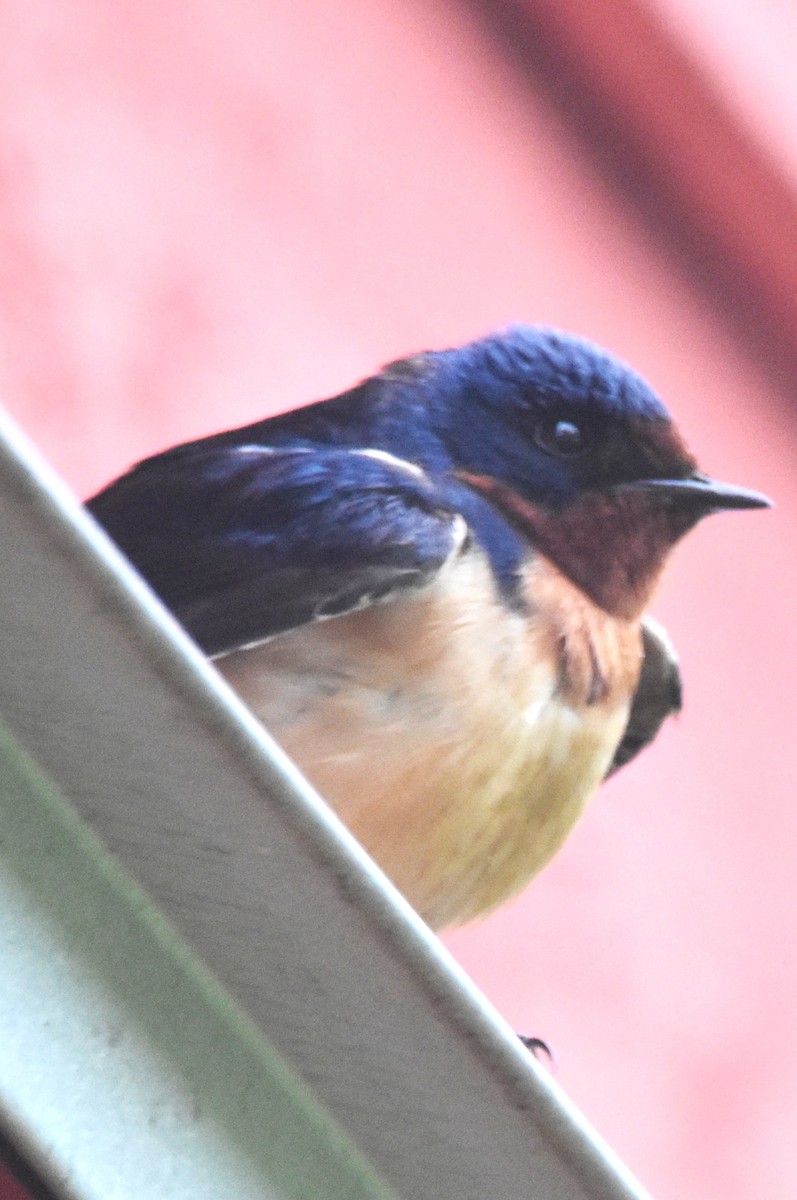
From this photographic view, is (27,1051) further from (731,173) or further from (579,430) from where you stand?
(731,173)

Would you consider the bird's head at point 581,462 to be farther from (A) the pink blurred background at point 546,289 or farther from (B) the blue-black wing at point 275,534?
(A) the pink blurred background at point 546,289

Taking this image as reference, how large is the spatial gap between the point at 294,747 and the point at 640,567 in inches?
9.5

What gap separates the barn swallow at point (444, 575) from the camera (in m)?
0.73

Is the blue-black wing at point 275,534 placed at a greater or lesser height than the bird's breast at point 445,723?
greater

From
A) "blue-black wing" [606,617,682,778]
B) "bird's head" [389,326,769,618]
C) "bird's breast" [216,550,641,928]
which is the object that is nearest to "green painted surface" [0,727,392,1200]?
"bird's breast" [216,550,641,928]

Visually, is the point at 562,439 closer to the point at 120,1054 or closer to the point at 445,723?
the point at 445,723

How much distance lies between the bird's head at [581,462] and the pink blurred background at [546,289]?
1.00ft

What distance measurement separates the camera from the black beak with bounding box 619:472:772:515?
857 mm

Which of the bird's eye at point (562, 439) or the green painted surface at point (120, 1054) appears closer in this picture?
the green painted surface at point (120, 1054)

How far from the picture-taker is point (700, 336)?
1329 millimetres

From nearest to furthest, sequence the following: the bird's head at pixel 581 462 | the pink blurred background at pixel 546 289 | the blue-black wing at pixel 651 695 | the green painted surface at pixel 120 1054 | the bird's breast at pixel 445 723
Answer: the green painted surface at pixel 120 1054 < the bird's breast at pixel 445 723 < the bird's head at pixel 581 462 < the blue-black wing at pixel 651 695 < the pink blurred background at pixel 546 289

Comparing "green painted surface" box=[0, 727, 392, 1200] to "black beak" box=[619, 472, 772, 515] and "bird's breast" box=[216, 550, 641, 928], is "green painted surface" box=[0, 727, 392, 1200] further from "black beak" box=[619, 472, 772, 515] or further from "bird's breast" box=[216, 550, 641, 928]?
"black beak" box=[619, 472, 772, 515]

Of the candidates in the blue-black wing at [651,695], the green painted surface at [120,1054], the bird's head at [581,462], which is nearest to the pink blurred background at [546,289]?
the blue-black wing at [651,695]

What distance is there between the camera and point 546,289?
1295 mm
